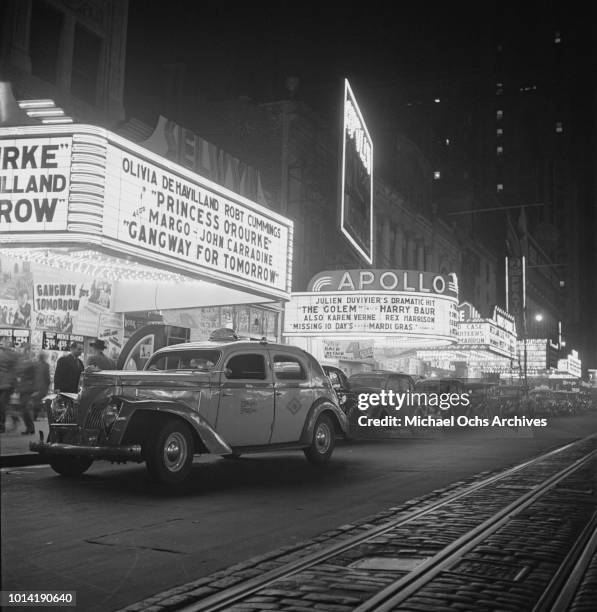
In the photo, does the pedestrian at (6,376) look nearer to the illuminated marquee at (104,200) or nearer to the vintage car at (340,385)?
the illuminated marquee at (104,200)

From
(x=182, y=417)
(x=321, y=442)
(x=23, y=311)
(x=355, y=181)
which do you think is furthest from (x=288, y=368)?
(x=355, y=181)

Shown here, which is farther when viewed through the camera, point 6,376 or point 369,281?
point 369,281

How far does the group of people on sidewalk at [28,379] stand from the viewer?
43.1ft

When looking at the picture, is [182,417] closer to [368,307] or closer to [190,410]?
[190,410]

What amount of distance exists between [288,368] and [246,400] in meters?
1.27

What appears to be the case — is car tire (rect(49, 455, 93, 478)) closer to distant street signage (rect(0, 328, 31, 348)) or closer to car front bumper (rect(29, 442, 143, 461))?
car front bumper (rect(29, 442, 143, 461))

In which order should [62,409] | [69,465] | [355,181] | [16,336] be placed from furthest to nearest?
[355,181] → [16,336] → [69,465] → [62,409]

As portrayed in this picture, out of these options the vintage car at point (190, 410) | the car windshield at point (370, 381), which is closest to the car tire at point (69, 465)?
the vintage car at point (190, 410)

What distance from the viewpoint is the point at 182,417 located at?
9398mm

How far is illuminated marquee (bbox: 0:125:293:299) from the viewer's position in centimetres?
1223

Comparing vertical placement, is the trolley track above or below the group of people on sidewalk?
below

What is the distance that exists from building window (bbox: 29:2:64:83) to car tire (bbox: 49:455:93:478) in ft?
34.9

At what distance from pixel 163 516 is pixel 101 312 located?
12500 millimetres

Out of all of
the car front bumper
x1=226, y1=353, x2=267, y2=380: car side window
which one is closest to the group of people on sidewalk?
x1=226, y1=353, x2=267, y2=380: car side window
